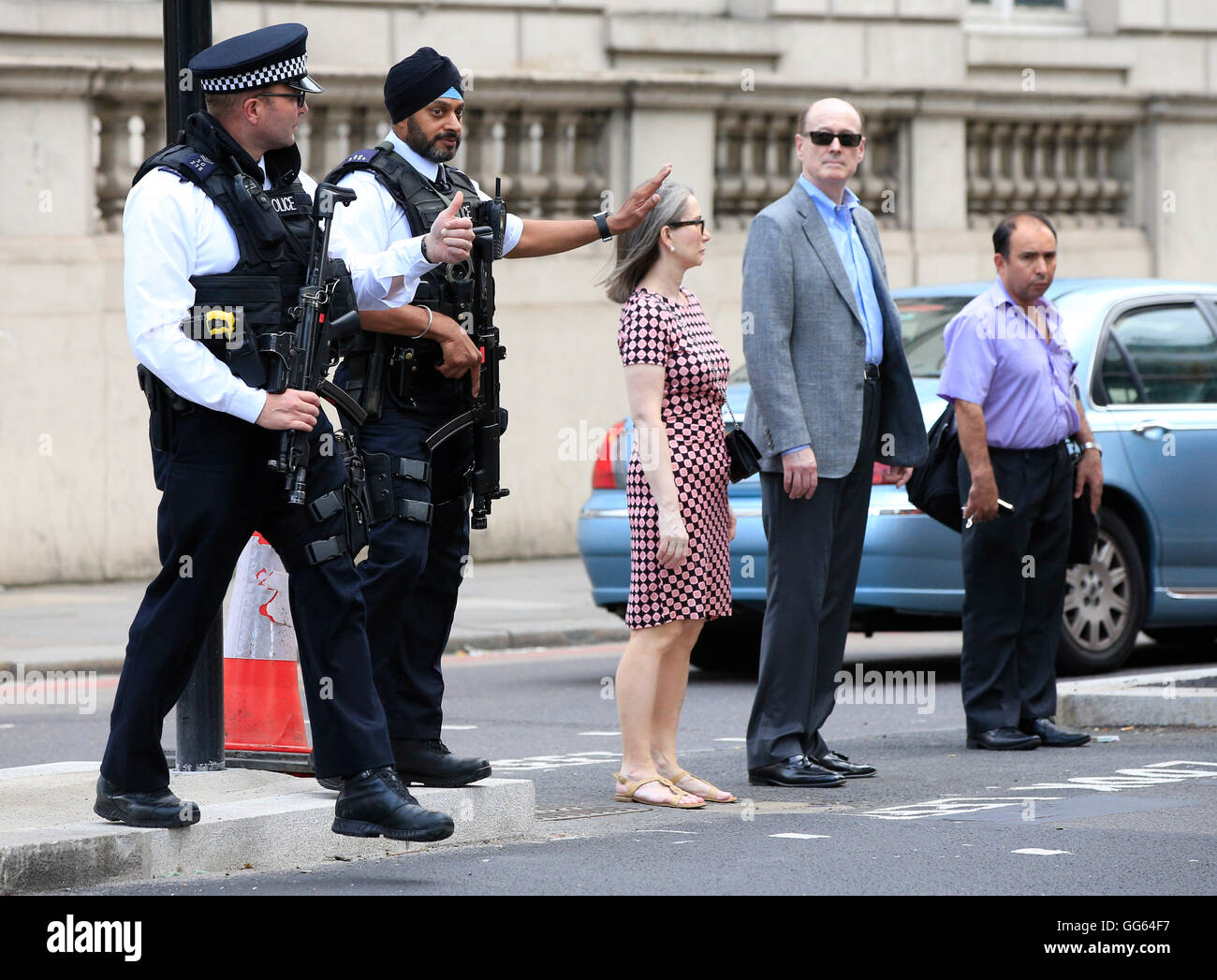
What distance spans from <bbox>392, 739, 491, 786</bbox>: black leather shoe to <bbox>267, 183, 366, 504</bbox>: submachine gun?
111cm

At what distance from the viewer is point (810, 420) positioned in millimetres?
7234

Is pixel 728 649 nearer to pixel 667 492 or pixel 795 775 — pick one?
pixel 795 775

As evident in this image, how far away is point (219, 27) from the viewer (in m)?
14.7

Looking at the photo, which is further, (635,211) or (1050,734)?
(1050,734)

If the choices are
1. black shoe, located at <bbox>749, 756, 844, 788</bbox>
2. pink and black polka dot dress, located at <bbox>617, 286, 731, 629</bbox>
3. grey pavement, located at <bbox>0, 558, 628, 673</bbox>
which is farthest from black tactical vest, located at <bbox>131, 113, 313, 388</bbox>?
grey pavement, located at <bbox>0, 558, 628, 673</bbox>

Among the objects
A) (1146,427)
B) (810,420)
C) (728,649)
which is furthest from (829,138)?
(728,649)

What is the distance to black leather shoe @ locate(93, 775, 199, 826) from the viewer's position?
549 cm

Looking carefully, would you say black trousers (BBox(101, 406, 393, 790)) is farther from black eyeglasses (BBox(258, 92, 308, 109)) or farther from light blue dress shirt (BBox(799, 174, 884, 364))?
light blue dress shirt (BBox(799, 174, 884, 364))

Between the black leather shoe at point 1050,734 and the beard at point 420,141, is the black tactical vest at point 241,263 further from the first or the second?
the black leather shoe at point 1050,734

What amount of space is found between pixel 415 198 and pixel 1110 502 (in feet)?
15.6

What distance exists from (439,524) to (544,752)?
83.3 inches

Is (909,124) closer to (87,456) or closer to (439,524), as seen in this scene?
(87,456)
